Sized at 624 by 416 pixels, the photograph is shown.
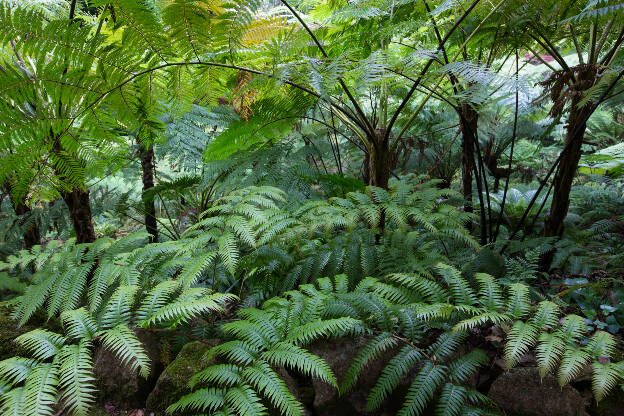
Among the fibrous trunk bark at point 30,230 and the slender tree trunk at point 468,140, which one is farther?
the fibrous trunk bark at point 30,230

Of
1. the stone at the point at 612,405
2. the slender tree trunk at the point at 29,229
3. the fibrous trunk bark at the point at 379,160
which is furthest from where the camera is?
the slender tree trunk at the point at 29,229

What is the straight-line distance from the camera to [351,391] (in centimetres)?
120

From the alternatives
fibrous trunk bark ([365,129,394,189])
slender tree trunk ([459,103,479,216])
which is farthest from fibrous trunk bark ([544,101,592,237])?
fibrous trunk bark ([365,129,394,189])

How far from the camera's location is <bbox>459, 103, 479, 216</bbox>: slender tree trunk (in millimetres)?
1985

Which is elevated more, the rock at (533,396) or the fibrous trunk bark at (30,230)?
the fibrous trunk bark at (30,230)

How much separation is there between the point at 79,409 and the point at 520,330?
4.12ft

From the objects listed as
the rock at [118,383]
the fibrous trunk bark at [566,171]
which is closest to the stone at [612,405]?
the fibrous trunk bark at [566,171]

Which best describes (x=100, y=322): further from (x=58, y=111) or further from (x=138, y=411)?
(x=58, y=111)

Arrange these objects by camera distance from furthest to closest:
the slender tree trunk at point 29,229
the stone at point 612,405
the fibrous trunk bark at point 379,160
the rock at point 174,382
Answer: the slender tree trunk at point 29,229 → the fibrous trunk bark at point 379,160 → the rock at point 174,382 → the stone at point 612,405

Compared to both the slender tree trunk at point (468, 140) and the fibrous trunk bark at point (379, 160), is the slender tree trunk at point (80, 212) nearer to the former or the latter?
the fibrous trunk bark at point (379, 160)

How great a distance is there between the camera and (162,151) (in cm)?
294

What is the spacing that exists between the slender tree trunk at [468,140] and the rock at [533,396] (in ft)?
3.69

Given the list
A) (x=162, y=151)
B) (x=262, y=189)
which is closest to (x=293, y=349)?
(x=262, y=189)

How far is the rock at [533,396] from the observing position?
108cm
